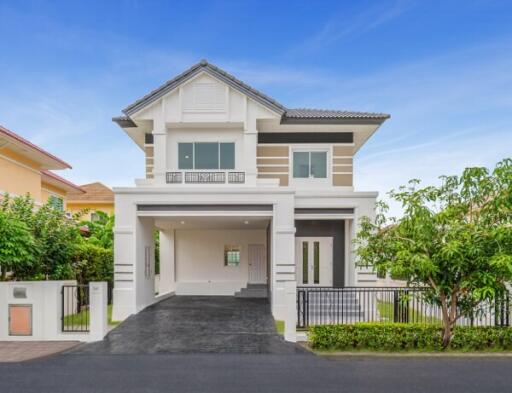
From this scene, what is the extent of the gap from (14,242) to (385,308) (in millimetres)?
10401

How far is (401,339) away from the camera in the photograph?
8398 mm

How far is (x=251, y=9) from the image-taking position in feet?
43.8

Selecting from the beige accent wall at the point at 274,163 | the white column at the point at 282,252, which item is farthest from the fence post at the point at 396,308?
the beige accent wall at the point at 274,163

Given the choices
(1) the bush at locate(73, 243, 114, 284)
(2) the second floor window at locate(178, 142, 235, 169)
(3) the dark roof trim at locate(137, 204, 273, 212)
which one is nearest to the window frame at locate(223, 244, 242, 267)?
(2) the second floor window at locate(178, 142, 235, 169)

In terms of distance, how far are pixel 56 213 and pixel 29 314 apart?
3.18m

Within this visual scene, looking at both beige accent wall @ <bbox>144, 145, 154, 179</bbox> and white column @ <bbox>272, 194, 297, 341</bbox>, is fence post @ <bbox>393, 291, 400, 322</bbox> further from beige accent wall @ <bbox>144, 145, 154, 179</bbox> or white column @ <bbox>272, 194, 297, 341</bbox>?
beige accent wall @ <bbox>144, 145, 154, 179</bbox>

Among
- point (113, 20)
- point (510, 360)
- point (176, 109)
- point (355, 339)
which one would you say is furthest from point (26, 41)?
point (510, 360)

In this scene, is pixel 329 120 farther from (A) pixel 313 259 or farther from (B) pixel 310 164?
(A) pixel 313 259

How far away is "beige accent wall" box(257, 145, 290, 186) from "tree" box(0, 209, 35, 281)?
8.90 meters

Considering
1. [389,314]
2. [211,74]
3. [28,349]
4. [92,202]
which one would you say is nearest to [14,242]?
[28,349]

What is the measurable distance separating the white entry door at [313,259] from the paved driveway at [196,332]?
2151mm

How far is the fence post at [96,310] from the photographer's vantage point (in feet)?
30.5

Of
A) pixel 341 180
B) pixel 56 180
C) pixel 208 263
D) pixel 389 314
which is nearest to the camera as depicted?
pixel 389 314

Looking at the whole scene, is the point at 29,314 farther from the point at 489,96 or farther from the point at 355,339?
the point at 489,96
